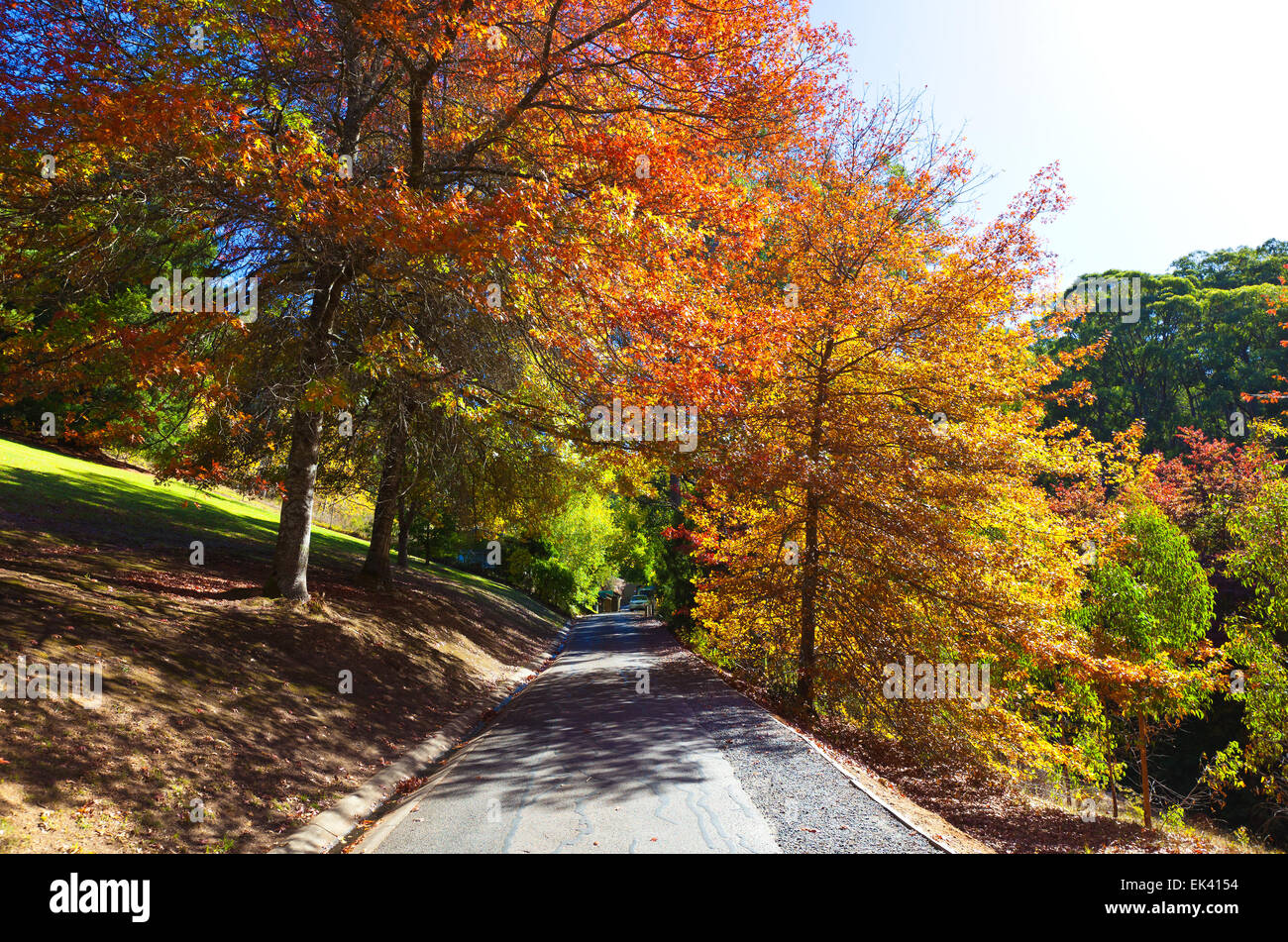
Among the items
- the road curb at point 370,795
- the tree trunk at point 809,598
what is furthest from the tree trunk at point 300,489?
the tree trunk at point 809,598

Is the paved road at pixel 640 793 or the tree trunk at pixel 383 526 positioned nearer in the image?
the paved road at pixel 640 793

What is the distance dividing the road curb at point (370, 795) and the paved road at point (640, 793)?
35 cm

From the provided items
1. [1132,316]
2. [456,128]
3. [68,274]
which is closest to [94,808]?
[68,274]

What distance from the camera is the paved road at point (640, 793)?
4.81 meters

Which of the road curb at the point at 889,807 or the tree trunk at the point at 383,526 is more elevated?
the tree trunk at the point at 383,526

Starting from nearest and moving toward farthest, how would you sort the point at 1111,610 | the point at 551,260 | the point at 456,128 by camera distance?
1. the point at 551,260
2. the point at 456,128
3. the point at 1111,610

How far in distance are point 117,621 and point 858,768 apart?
29.7 ft

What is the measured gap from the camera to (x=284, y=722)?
7074 mm

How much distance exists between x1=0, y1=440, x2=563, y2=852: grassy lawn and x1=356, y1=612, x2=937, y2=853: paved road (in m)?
1.25

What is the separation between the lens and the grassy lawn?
459 centimetres

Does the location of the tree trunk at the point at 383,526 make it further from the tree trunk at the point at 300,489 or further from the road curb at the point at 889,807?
the road curb at the point at 889,807

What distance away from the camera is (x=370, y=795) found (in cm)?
646

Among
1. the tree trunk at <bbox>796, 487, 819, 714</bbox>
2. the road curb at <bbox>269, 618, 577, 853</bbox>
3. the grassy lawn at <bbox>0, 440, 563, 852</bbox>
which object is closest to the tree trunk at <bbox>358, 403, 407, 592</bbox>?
the grassy lawn at <bbox>0, 440, 563, 852</bbox>
